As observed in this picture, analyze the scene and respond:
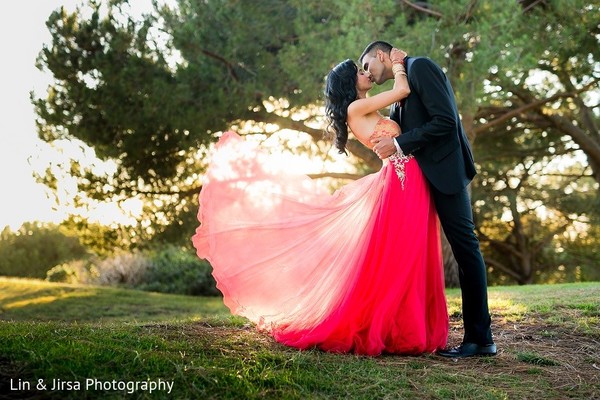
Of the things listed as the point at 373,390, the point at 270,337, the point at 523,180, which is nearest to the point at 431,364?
the point at 373,390

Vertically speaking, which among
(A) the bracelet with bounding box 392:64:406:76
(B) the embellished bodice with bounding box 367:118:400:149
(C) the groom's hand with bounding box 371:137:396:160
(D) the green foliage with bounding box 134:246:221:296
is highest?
(A) the bracelet with bounding box 392:64:406:76

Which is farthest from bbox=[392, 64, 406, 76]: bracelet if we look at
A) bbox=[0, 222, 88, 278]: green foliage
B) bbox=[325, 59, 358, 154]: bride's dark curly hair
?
bbox=[0, 222, 88, 278]: green foliage

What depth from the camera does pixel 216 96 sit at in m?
10.8

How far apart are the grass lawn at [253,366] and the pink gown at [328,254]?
0.20 meters

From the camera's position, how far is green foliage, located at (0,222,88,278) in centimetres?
2712

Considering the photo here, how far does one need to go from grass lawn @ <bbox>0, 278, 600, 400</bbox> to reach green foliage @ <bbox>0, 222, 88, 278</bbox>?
80.9 ft

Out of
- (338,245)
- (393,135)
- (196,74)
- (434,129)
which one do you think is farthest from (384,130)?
(196,74)

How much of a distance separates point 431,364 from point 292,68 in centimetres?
722

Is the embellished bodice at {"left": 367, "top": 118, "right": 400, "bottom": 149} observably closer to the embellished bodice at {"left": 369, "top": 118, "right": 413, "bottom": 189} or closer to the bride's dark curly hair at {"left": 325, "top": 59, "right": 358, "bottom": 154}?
the embellished bodice at {"left": 369, "top": 118, "right": 413, "bottom": 189}

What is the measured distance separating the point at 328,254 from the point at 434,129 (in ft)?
3.51

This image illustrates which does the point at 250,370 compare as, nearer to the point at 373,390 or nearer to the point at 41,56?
the point at 373,390

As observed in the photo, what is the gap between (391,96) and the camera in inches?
161

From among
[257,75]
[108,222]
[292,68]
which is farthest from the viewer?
[108,222]

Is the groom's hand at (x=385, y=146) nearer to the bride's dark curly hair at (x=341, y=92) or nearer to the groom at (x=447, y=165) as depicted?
the groom at (x=447, y=165)
